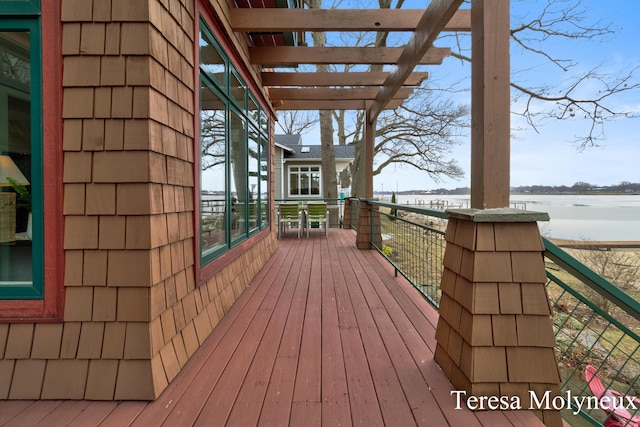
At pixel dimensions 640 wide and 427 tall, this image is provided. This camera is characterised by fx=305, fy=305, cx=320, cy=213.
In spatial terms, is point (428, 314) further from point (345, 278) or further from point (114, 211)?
point (114, 211)

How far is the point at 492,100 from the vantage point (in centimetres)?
161

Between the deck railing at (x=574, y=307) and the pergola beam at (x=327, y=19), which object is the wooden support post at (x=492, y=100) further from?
the pergola beam at (x=327, y=19)

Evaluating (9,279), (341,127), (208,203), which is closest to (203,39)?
(208,203)

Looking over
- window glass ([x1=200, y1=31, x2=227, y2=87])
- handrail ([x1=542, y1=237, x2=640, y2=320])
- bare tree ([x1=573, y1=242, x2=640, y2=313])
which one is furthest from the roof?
handrail ([x1=542, y1=237, x2=640, y2=320])

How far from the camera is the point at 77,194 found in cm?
158

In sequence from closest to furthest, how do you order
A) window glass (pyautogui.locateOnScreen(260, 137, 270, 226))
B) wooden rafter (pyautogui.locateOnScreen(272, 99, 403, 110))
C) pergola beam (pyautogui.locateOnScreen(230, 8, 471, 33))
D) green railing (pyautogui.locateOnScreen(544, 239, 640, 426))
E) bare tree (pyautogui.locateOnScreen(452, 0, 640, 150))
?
green railing (pyautogui.locateOnScreen(544, 239, 640, 426)), pergola beam (pyautogui.locateOnScreen(230, 8, 471, 33)), window glass (pyautogui.locateOnScreen(260, 137, 270, 226)), wooden rafter (pyautogui.locateOnScreen(272, 99, 403, 110)), bare tree (pyautogui.locateOnScreen(452, 0, 640, 150))

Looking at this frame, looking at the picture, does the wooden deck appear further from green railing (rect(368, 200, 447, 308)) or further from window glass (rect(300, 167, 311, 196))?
window glass (rect(300, 167, 311, 196))

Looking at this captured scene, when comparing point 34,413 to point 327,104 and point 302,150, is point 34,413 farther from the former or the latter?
point 302,150

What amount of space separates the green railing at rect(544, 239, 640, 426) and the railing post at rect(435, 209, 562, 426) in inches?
5.4

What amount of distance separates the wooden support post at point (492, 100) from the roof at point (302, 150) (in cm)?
1173

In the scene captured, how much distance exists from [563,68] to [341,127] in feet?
30.7

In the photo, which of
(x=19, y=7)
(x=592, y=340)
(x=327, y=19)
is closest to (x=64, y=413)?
(x=19, y=7)

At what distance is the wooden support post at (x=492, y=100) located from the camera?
1.60 meters

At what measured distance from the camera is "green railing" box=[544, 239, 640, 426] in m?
1.50
